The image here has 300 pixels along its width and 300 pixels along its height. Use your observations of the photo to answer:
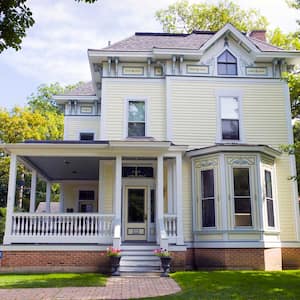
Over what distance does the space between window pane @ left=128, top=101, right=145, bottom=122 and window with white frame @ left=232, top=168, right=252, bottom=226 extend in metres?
4.15

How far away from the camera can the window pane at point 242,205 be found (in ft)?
44.3

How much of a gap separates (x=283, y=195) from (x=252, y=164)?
215 cm

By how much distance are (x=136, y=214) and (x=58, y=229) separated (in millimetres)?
3042

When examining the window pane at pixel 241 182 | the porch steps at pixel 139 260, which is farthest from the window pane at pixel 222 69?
the porch steps at pixel 139 260

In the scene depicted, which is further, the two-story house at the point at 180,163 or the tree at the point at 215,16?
the tree at the point at 215,16

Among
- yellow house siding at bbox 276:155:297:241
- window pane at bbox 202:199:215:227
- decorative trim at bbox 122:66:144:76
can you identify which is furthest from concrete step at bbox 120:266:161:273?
decorative trim at bbox 122:66:144:76

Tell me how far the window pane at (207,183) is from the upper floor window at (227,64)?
4.34 metres

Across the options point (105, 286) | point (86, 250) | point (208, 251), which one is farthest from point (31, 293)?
point (208, 251)

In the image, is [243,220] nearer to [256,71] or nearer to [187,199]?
[187,199]

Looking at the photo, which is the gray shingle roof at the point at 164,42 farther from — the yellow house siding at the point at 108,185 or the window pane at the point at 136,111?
the yellow house siding at the point at 108,185

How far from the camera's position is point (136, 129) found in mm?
15305

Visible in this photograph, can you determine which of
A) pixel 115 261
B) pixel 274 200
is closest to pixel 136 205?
pixel 115 261

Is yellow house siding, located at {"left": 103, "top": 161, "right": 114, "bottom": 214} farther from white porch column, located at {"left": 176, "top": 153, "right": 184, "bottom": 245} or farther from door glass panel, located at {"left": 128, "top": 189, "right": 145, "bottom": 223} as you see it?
white porch column, located at {"left": 176, "top": 153, "right": 184, "bottom": 245}

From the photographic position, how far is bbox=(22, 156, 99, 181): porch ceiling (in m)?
14.2
